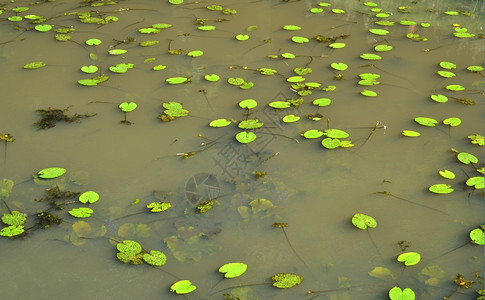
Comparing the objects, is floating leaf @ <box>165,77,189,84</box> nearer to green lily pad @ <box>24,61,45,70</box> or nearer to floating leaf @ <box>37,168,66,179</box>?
green lily pad @ <box>24,61,45,70</box>

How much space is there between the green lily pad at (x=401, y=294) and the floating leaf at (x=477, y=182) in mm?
846

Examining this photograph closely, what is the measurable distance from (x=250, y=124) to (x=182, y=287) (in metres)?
1.30

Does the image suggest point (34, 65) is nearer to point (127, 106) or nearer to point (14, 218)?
point (127, 106)

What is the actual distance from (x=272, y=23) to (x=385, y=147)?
2198 mm

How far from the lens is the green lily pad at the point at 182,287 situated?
203 centimetres

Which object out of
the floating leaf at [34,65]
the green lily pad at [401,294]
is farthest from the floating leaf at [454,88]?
the floating leaf at [34,65]

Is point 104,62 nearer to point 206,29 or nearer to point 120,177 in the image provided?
point 206,29

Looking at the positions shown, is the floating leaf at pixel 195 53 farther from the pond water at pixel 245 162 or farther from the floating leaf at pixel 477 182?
the floating leaf at pixel 477 182

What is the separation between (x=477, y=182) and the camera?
2549 millimetres

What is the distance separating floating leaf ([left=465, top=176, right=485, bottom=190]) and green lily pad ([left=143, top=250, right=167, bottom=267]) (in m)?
1.65

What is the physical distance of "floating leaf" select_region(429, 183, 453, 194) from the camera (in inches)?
99.0

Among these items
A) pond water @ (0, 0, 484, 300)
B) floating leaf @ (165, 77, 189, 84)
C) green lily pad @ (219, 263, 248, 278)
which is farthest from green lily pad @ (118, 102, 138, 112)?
green lily pad @ (219, 263, 248, 278)

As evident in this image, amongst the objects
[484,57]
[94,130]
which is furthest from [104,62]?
[484,57]

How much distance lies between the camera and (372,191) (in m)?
2.56
